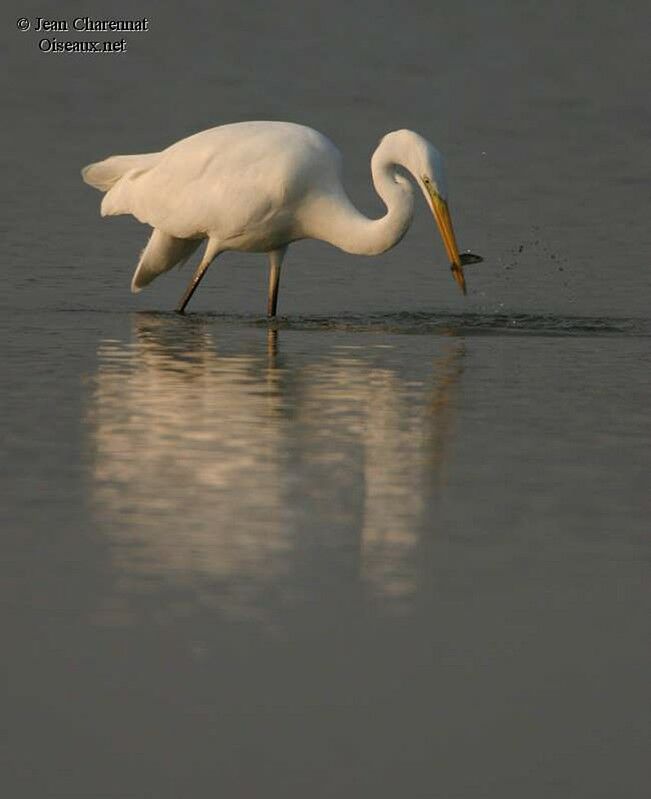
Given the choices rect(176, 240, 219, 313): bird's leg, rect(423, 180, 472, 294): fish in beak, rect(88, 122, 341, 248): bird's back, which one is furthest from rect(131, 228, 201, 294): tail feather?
rect(423, 180, 472, 294): fish in beak

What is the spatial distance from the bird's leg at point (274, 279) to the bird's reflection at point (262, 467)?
1.65 meters

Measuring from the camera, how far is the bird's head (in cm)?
1277

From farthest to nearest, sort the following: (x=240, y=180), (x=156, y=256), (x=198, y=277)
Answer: (x=156, y=256), (x=198, y=277), (x=240, y=180)

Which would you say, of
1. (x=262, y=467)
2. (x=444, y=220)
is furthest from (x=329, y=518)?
(x=444, y=220)

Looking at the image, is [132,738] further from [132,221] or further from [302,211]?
[132,221]

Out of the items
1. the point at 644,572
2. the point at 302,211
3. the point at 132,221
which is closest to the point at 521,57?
the point at 132,221

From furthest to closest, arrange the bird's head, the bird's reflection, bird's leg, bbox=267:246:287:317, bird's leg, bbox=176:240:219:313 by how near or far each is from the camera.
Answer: bird's leg, bbox=176:240:219:313
bird's leg, bbox=267:246:287:317
the bird's head
the bird's reflection

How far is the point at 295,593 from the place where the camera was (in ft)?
20.4

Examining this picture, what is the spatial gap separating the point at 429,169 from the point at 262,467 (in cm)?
500

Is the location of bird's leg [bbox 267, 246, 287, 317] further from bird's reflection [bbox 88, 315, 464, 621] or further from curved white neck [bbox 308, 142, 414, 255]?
bird's reflection [bbox 88, 315, 464, 621]

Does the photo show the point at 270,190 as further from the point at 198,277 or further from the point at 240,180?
the point at 198,277

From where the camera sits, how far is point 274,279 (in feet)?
44.4

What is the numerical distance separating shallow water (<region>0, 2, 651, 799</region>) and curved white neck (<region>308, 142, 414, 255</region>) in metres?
0.45

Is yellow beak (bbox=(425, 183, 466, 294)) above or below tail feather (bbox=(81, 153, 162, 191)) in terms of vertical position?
below
